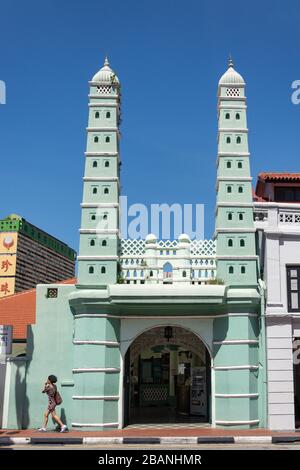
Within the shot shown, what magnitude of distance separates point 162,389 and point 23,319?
6831 mm

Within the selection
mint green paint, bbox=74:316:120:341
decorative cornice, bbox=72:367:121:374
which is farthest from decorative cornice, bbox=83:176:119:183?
decorative cornice, bbox=72:367:121:374

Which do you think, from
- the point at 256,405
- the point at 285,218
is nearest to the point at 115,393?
the point at 256,405

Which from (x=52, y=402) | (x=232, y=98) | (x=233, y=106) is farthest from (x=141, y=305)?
(x=232, y=98)

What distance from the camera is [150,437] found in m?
15.1

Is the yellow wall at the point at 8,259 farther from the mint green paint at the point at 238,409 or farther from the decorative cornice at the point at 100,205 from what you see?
the mint green paint at the point at 238,409

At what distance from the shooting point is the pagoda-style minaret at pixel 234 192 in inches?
693

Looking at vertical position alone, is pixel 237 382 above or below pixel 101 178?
below

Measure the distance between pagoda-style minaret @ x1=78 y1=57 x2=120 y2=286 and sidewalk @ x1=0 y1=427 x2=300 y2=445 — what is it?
4.25 m

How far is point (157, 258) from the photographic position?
702 inches

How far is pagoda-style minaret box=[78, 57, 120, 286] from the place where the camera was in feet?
57.2

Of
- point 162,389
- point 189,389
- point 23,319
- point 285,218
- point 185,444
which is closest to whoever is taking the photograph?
point 185,444

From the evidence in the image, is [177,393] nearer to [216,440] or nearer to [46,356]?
[46,356]

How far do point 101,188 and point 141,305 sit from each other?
3803 millimetres
